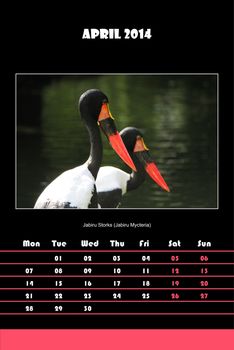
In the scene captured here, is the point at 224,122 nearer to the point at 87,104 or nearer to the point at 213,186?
the point at 87,104

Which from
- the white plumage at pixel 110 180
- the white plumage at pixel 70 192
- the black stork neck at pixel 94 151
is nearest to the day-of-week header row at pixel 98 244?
the white plumage at pixel 70 192

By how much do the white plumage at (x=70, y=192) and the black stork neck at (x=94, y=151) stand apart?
17 centimetres

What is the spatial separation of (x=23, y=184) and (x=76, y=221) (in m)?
3.44

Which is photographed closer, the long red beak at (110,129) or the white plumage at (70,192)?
the white plumage at (70,192)

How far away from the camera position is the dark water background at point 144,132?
→ 28.9 ft

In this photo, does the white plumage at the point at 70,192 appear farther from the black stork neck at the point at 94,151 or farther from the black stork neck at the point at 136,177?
the black stork neck at the point at 136,177

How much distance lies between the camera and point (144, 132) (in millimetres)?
13148

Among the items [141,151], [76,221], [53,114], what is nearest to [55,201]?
[76,221]

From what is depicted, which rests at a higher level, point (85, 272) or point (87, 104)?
point (87, 104)

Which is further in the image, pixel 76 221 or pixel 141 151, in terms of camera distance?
pixel 141 151

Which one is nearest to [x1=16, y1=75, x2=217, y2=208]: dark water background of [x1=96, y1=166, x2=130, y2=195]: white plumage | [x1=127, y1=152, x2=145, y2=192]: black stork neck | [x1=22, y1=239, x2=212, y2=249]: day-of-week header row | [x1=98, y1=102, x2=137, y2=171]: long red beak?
[x1=127, y1=152, x2=145, y2=192]: black stork neck

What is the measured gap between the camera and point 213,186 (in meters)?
8.90

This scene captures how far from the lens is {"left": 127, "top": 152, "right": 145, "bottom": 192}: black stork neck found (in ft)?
25.5
